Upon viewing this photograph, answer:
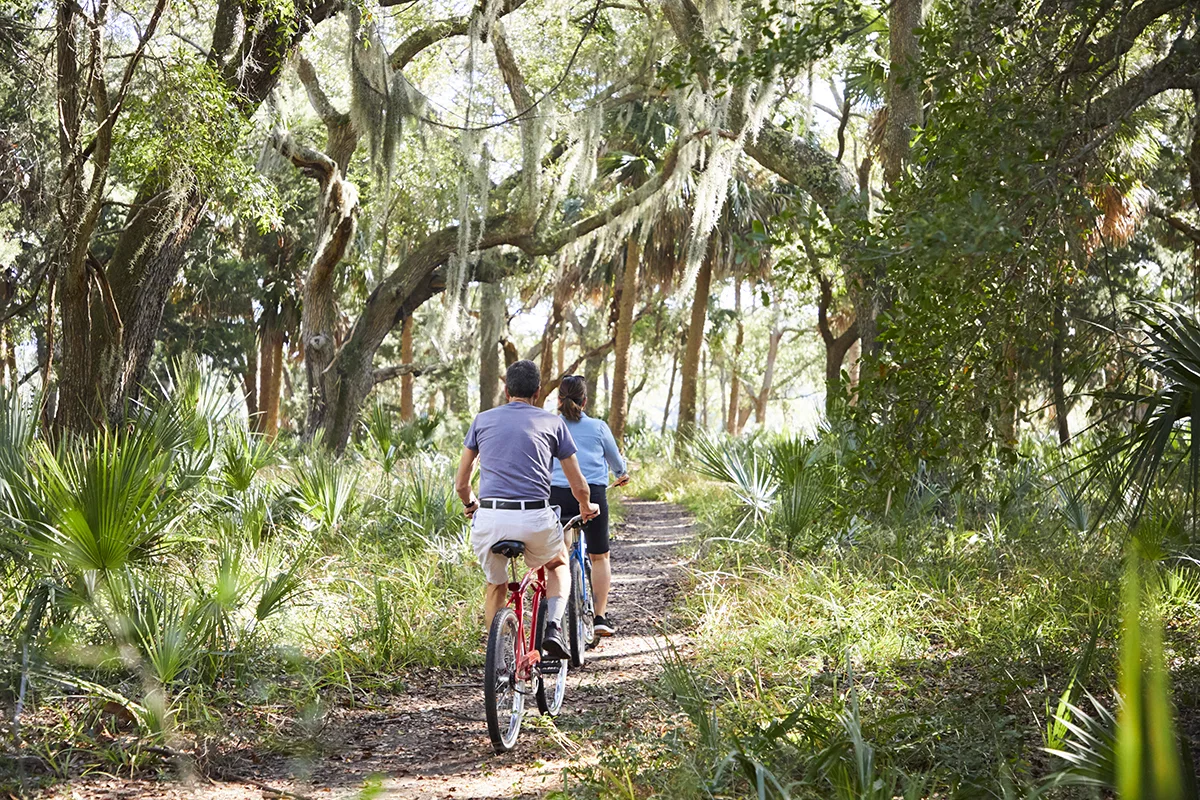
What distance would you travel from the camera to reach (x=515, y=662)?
15.6ft

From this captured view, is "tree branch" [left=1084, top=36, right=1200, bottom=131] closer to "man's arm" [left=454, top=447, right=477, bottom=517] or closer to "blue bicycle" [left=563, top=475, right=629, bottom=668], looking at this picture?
"blue bicycle" [left=563, top=475, right=629, bottom=668]

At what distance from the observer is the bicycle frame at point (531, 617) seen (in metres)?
4.85

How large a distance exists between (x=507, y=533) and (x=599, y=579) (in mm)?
1903

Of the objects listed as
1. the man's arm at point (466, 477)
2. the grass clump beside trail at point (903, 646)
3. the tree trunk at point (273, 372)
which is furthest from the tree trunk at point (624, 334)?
the man's arm at point (466, 477)

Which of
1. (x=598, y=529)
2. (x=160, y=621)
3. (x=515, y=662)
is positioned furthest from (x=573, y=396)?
(x=160, y=621)

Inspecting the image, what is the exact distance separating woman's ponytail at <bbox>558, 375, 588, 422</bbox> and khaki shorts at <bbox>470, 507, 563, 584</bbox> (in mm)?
1509

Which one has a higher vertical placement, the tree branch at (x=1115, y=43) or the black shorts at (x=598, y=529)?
the tree branch at (x=1115, y=43)

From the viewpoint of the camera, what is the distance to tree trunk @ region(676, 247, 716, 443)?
828 inches

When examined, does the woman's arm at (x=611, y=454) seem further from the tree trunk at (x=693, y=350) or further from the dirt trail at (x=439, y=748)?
the tree trunk at (x=693, y=350)

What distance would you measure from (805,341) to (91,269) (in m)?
41.4

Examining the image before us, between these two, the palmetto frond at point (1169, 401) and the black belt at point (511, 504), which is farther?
the black belt at point (511, 504)

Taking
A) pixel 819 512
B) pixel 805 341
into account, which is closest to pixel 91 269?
pixel 819 512

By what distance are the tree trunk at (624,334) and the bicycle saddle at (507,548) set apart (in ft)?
54.3

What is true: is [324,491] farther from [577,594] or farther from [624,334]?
[624,334]
